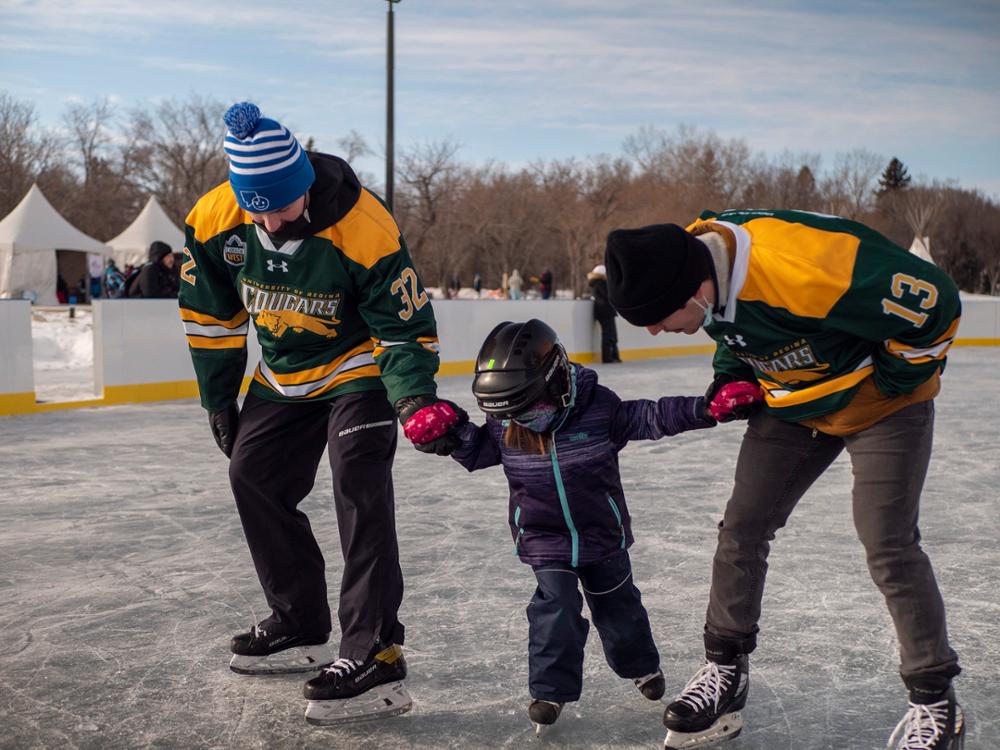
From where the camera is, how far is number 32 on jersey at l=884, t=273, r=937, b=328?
6.72 feet

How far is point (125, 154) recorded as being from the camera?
38938 mm

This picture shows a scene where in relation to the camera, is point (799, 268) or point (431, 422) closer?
point (799, 268)

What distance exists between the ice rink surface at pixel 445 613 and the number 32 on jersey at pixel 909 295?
99 centimetres

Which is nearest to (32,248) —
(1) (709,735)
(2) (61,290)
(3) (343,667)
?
Answer: (2) (61,290)

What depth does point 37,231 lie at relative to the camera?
23641mm

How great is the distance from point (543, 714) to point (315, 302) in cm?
113

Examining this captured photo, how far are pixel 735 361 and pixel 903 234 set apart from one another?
52955 mm

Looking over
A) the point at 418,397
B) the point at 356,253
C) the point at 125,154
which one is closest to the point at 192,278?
the point at 356,253

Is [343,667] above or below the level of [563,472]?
below

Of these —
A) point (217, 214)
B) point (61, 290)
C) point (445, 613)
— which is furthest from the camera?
point (61, 290)

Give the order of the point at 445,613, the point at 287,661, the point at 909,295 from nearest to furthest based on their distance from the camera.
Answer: the point at 909,295 < the point at 287,661 < the point at 445,613

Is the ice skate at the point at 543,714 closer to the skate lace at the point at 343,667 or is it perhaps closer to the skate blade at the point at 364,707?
the skate blade at the point at 364,707

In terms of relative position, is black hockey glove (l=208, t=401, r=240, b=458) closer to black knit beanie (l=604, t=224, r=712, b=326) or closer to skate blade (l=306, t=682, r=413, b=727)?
skate blade (l=306, t=682, r=413, b=727)

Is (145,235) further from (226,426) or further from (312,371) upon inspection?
(312,371)
